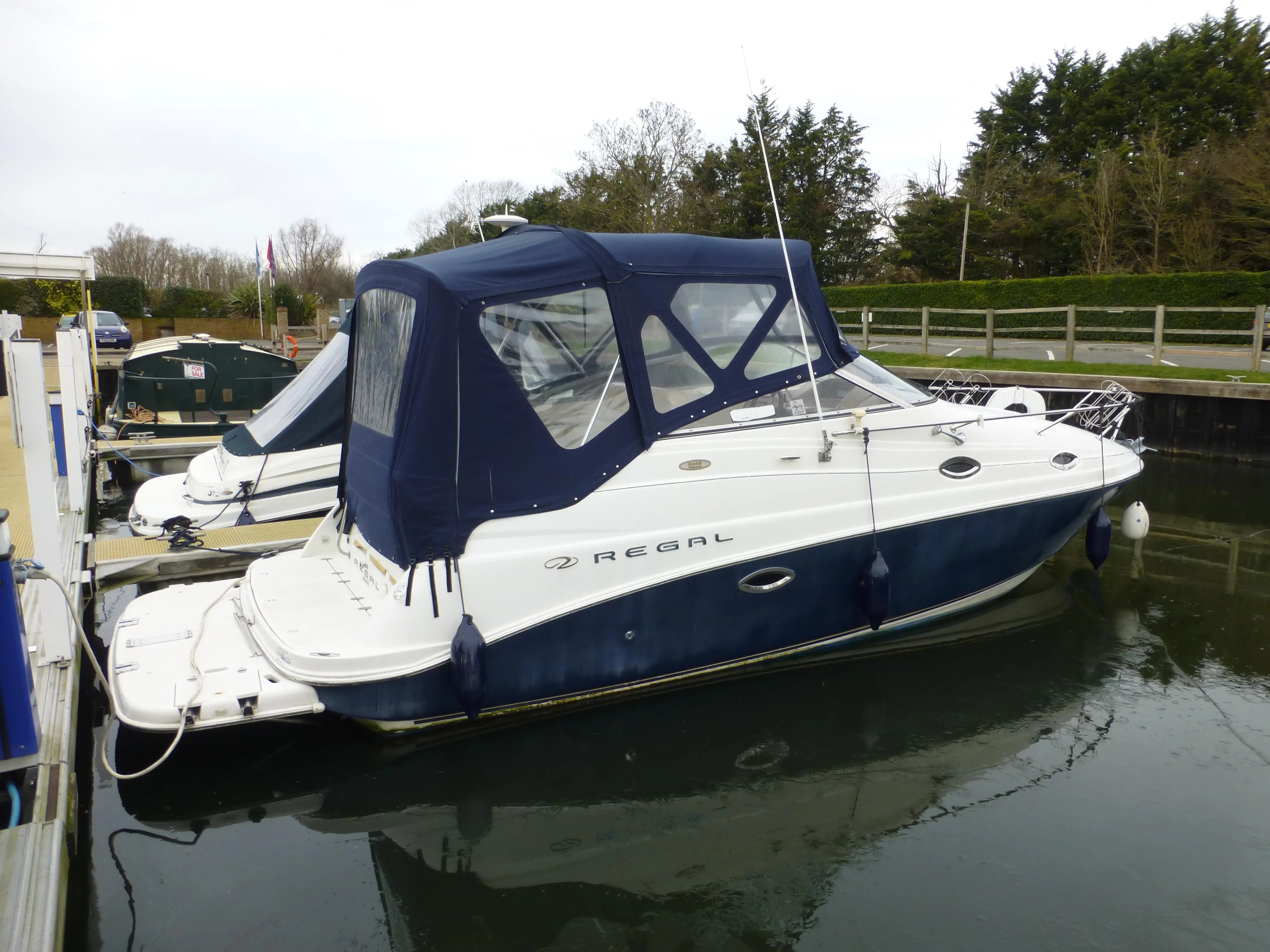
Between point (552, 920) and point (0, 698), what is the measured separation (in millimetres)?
2238

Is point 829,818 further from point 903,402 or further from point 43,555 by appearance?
point 43,555

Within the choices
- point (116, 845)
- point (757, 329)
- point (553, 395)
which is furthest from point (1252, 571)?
point (116, 845)

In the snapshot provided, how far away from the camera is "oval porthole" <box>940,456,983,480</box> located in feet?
17.8

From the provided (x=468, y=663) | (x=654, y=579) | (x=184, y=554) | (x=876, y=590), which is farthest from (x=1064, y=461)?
(x=184, y=554)

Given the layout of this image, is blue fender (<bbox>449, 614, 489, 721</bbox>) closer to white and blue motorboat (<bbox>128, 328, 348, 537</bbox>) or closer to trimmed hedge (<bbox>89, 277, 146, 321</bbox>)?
white and blue motorboat (<bbox>128, 328, 348, 537</bbox>)

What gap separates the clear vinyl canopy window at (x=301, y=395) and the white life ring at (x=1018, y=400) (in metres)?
5.51

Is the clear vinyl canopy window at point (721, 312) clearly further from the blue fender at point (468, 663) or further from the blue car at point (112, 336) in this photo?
the blue car at point (112, 336)

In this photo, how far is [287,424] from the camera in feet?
25.0

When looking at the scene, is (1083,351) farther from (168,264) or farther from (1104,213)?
(168,264)

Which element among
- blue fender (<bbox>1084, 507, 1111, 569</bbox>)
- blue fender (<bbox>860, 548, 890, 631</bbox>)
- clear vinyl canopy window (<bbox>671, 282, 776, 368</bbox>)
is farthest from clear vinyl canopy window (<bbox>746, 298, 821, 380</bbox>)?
blue fender (<bbox>1084, 507, 1111, 569</bbox>)

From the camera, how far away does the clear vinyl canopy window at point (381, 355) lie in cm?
457

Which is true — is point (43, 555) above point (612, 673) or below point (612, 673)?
above

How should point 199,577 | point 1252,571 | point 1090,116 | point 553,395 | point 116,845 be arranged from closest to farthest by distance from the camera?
point 116,845
point 553,395
point 199,577
point 1252,571
point 1090,116

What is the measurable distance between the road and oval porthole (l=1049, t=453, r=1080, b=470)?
9.34 metres
